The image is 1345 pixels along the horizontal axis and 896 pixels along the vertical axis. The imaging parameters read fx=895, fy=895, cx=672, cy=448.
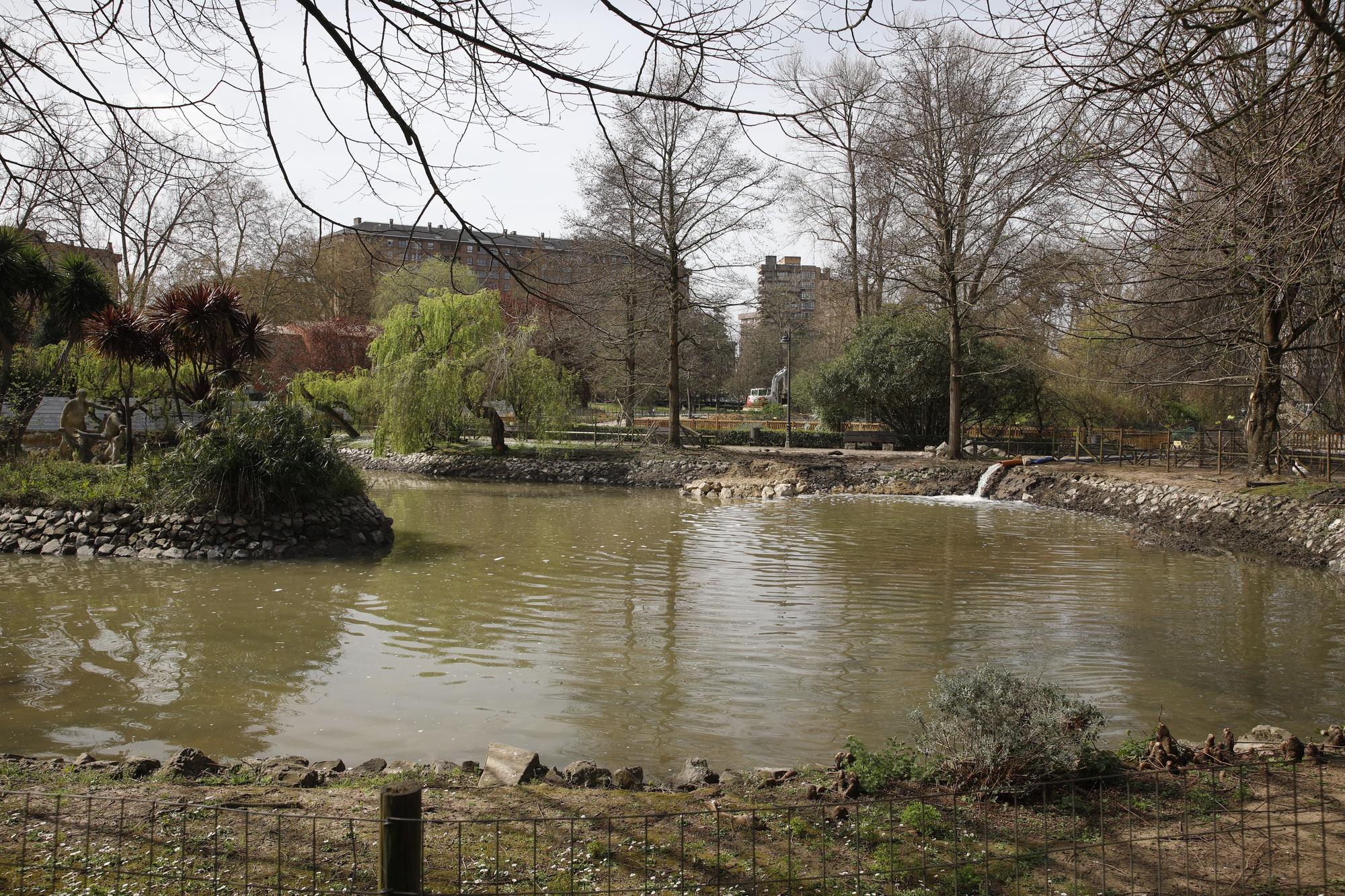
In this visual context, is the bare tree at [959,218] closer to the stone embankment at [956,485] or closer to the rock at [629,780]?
the stone embankment at [956,485]

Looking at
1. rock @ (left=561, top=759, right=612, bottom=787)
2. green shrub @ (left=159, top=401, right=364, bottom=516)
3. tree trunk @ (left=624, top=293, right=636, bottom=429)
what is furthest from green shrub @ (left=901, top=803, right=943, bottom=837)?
tree trunk @ (left=624, top=293, right=636, bottom=429)

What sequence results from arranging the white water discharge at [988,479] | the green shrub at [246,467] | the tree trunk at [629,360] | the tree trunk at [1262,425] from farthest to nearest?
the tree trunk at [629,360] < the white water discharge at [988,479] < the tree trunk at [1262,425] < the green shrub at [246,467]

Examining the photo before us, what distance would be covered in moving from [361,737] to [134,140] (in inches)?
144

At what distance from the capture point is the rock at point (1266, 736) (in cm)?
488

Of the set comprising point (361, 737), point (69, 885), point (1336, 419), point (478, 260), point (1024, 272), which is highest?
point (478, 260)

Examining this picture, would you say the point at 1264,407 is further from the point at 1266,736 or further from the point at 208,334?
the point at 208,334

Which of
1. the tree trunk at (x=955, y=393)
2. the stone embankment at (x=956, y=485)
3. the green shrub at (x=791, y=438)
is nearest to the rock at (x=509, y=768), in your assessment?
the stone embankment at (x=956, y=485)

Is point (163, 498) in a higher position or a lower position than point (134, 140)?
lower

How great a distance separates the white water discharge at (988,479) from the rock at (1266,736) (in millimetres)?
16679

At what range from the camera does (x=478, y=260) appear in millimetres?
85250

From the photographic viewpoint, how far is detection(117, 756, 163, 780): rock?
14.4 feet

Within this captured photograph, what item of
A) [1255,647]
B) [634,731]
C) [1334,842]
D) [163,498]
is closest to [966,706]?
[1334,842]

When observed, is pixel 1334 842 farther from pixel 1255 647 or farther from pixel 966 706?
pixel 1255 647

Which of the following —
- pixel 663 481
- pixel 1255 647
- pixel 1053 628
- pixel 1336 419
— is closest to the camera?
pixel 1255 647
